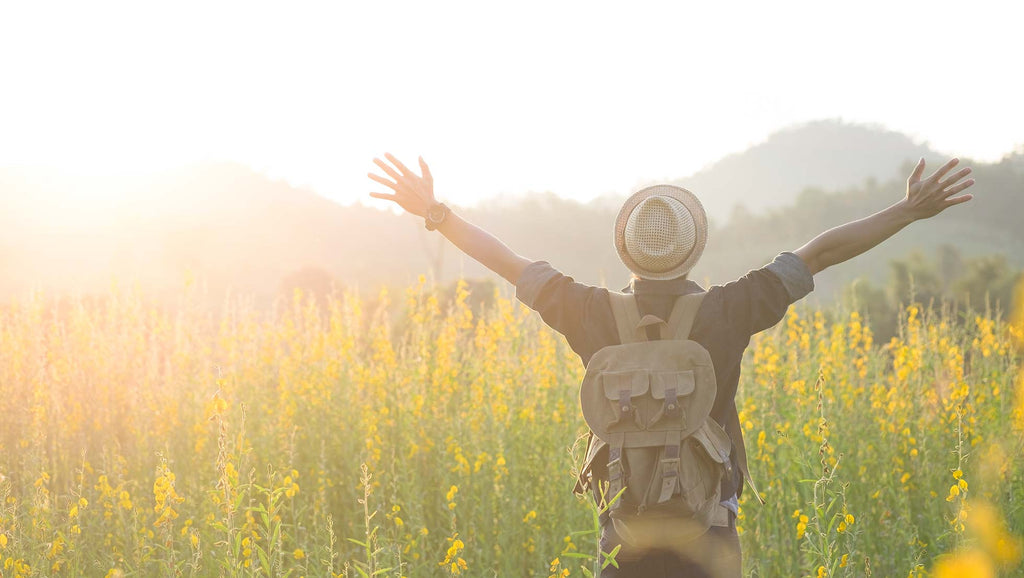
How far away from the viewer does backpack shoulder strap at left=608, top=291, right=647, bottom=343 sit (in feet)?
9.42

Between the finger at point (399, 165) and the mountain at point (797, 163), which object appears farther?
the mountain at point (797, 163)

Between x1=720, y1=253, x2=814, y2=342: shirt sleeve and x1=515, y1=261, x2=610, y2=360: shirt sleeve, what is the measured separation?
15.4 inches

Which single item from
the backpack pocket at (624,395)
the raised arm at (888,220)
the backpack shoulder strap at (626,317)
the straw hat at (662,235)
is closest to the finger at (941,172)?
the raised arm at (888,220)

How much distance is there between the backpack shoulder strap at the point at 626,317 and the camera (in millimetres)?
2871

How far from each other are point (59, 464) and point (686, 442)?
15.3 feet

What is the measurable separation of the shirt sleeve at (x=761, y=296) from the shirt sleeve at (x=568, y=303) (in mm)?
392

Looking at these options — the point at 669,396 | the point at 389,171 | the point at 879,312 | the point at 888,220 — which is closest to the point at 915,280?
the point at 879,312

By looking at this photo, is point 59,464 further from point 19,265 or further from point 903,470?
point 19,265

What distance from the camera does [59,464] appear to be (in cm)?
584

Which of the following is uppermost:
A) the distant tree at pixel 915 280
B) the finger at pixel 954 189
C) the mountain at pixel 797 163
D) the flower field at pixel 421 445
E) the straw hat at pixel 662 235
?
the mountain at pixel 797 163

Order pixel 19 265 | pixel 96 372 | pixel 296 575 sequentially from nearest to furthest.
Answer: pixel 296 575 → pixel 96 372 → pixel 19 265

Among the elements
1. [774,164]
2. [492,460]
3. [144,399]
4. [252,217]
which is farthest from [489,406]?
[774,164]

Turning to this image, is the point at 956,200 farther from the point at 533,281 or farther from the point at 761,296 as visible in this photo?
the point at 533,281

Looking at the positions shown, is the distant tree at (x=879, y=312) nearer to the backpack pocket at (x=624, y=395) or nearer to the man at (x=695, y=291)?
the man at (x=695, y=291)
